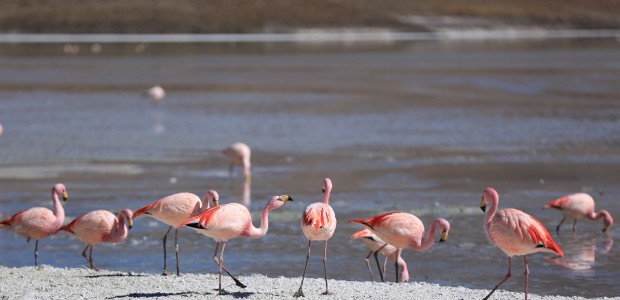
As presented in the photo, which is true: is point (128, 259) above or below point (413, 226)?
below

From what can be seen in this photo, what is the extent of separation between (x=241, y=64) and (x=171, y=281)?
100ft

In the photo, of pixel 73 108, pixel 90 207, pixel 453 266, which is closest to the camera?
pixel 453 266

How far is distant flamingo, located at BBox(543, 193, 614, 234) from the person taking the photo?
11777mm

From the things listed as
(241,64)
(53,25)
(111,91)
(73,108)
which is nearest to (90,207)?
(73,108)

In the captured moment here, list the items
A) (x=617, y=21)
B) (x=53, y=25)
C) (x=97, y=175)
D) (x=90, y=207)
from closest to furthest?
(x=90, y=207) → (x=97, y=175) → (x=53, y=25) → (x=617, y=21)

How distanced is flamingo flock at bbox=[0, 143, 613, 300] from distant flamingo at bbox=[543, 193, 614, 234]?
2.06 m

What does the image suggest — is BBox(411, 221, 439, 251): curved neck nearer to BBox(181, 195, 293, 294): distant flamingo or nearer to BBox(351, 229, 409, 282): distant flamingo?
BBox(351, 229, 409, 282): distant flamingo

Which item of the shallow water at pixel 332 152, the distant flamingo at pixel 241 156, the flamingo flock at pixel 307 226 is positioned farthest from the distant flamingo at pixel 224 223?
the distant flamingo at pixel 241 156

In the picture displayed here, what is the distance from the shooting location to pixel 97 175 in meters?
15.2

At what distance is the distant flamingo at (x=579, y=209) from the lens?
1178cm

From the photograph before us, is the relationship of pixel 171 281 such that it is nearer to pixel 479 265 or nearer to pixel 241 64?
pixel 479 265

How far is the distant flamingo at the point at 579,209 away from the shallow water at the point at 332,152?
18 centimetres

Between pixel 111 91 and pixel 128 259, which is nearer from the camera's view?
pixel 128 259

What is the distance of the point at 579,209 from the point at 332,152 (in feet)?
20.3
